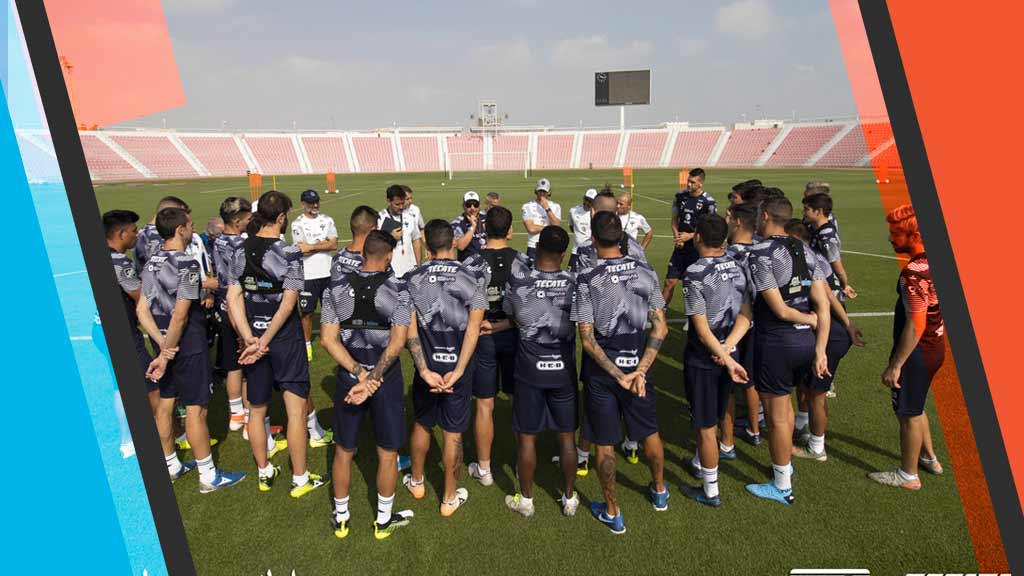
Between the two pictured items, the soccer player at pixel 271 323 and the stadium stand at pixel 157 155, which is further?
the stadium stand at pixel 157 155

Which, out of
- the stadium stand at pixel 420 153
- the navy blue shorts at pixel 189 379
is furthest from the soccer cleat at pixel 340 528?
the stadium stand at pixel 420 153

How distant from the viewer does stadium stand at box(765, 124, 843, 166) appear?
66188mm

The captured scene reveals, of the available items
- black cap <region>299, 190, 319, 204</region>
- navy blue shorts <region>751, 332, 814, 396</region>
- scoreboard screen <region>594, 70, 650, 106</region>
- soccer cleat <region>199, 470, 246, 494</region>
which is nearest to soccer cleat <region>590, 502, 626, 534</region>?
navy blue shorts <region>751, 332, 814, 396</region>

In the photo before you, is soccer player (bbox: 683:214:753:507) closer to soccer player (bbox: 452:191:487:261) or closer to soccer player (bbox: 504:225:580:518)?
soccer player (bbox: 504:225:580:518)

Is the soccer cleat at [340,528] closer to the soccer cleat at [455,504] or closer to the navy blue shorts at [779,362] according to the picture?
the soccer cleat at [455,504]

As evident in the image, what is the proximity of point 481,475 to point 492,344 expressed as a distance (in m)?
1.29

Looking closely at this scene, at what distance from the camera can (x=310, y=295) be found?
7941 millimetres

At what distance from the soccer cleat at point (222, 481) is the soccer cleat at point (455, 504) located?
218cm

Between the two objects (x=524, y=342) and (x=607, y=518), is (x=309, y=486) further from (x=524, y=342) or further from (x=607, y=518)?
(x=607, y=518)

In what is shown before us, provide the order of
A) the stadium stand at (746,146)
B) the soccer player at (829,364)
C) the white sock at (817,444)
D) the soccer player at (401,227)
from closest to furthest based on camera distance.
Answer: the soccer player at (829,364) → the white sock at (817,444) → the soccer player at (401,227) → the stadium stand at (746,146)

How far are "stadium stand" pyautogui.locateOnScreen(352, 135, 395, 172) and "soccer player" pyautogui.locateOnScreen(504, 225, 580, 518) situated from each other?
7061 centimetres

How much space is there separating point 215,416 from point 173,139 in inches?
2906

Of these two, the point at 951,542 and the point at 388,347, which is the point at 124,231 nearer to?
the point at 388,347

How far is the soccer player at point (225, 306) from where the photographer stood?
5.73 metres
